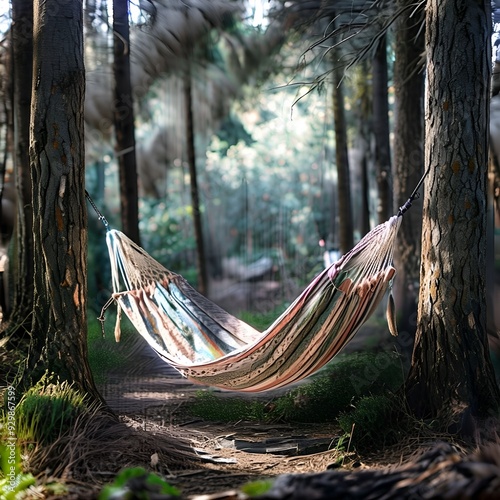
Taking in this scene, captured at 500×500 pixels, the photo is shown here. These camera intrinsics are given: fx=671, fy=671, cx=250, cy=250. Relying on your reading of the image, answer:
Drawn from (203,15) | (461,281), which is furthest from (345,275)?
(203,15)

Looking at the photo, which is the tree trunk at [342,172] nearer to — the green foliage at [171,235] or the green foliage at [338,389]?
the green foliage at [338,389]

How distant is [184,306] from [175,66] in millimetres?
3502

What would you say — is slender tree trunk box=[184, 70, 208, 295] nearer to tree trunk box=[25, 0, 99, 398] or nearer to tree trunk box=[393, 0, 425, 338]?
tree trunk box=[393, 0, 425, 338]

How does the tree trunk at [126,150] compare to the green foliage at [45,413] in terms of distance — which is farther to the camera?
the tree trunk at [126,150]

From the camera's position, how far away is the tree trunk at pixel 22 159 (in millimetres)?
3469

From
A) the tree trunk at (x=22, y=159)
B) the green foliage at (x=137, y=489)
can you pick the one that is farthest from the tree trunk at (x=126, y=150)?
the green foliage at (x=137, y=489)

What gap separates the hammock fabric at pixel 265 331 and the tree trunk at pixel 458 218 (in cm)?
20

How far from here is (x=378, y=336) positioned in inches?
173

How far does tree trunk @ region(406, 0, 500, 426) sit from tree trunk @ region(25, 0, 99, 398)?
137 cm

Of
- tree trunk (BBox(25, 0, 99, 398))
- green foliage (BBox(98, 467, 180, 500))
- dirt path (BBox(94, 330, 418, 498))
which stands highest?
tree trunk (BBox(25, 0, 99, 398))

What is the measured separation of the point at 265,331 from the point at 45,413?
86 centimetres

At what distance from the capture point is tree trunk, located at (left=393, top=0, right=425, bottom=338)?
13.3 ft

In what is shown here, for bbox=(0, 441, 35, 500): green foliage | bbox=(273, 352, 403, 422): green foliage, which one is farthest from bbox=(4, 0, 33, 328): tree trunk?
bbox=(273, 352, 403, 422): green foliage

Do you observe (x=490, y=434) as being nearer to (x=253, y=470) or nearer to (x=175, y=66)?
(x=253, y=470)
